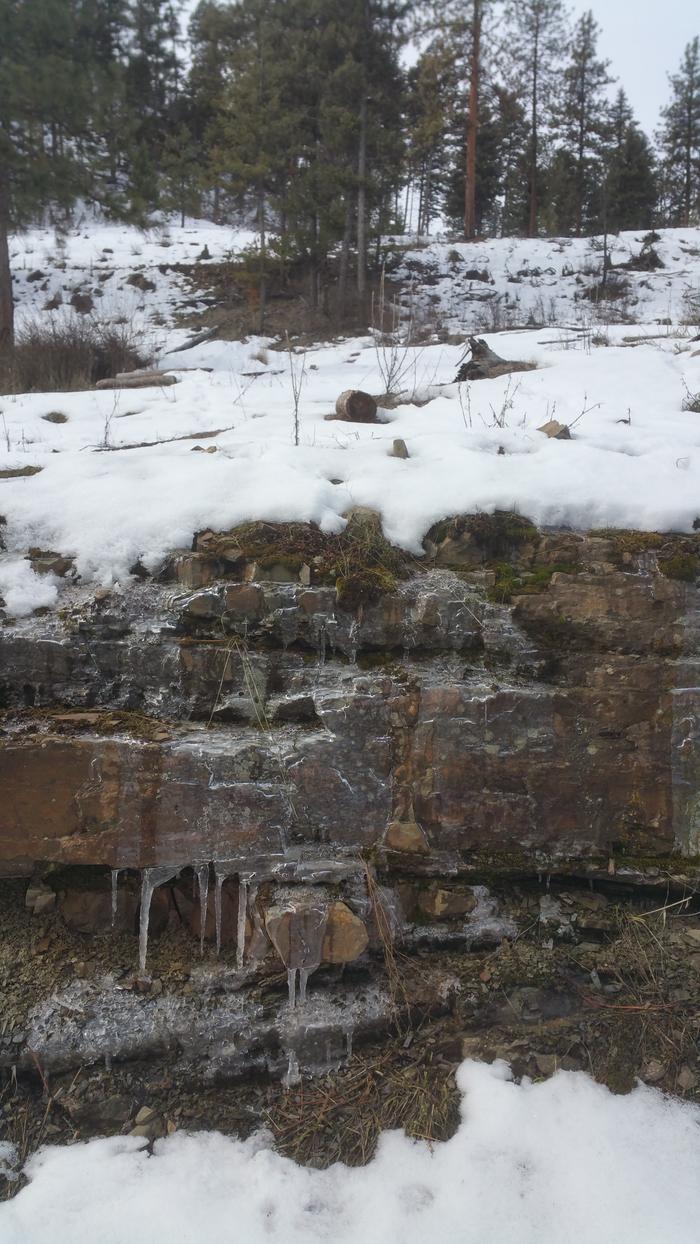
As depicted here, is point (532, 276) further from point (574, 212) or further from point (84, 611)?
point (84, 611)

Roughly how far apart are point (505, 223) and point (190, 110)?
1051 centimetres

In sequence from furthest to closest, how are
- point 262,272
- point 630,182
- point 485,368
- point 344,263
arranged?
1. point 630,182
2. point 344,263
3. point 262,272
4. point 485,368

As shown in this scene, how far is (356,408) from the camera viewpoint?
472 centimetres

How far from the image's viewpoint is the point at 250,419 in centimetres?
493

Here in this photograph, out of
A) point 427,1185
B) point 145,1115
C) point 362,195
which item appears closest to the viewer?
point 427,1185

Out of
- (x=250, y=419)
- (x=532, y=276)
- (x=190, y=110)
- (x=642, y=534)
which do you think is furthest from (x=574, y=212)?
(x=642, y=534)

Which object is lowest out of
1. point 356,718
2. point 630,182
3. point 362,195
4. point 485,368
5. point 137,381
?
point 356,718

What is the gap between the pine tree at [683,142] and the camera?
22.9 meters

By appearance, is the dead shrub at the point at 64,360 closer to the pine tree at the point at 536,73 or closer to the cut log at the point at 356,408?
the cut log at the point at 356,408

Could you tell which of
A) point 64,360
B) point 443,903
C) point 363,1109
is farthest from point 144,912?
point 64,360

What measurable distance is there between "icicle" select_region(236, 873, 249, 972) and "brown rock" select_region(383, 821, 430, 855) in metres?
0.55

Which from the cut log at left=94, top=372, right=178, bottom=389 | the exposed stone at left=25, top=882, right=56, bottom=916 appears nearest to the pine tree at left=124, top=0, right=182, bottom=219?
the cut log at left=94, top=372, right=178, bottom=389

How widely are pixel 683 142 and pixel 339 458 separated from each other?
27.8 m

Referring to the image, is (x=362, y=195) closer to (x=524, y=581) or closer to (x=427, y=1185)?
(x=524, y=581)
